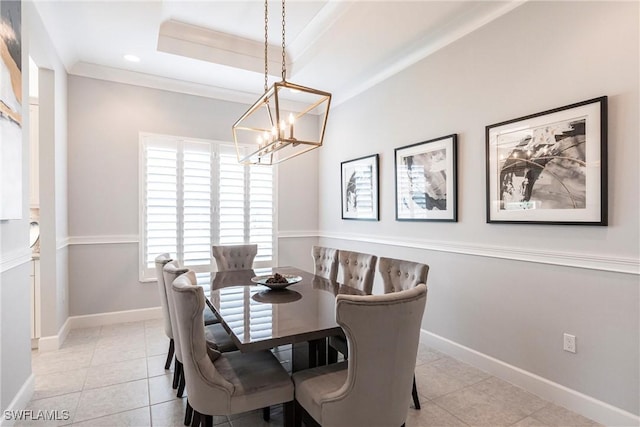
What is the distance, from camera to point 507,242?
2727 mm

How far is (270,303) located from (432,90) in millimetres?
2591

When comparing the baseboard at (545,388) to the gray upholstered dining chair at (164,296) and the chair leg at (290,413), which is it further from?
the gray upholstered dining chair at (164,296)

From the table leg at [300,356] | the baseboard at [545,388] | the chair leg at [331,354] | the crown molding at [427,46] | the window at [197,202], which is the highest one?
the crown molding at [427,46]

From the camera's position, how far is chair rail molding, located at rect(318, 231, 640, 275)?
6.88ft

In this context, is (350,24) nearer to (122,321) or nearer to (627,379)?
(627,379)

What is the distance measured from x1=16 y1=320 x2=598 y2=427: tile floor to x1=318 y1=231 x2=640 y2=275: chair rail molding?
100 centimetres

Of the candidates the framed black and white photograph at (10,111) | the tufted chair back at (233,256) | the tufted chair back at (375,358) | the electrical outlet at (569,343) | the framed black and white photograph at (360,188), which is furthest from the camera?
the framed black and white photograph at (360,188)

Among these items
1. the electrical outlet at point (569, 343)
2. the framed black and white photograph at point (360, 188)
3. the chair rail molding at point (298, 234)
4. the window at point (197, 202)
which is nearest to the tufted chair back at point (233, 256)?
the window at point (197, 202)

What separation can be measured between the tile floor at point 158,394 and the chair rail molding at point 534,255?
1.00m

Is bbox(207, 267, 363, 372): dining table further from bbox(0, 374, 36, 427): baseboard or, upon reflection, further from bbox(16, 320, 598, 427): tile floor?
bbox(0, 374, 36, 427): baseboard

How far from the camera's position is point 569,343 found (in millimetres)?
2338

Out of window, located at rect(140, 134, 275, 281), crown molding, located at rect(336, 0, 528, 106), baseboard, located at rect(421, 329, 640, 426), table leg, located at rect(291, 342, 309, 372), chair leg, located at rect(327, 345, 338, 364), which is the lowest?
baseboard, located at rect(421, 329, 640, 426)

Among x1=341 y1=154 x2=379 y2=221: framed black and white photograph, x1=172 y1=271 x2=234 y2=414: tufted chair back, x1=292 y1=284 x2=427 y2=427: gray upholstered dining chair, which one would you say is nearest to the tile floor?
x1=172 y1=271 x2=234 y2=414: tufted chair back

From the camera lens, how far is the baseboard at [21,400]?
6.68 feet
